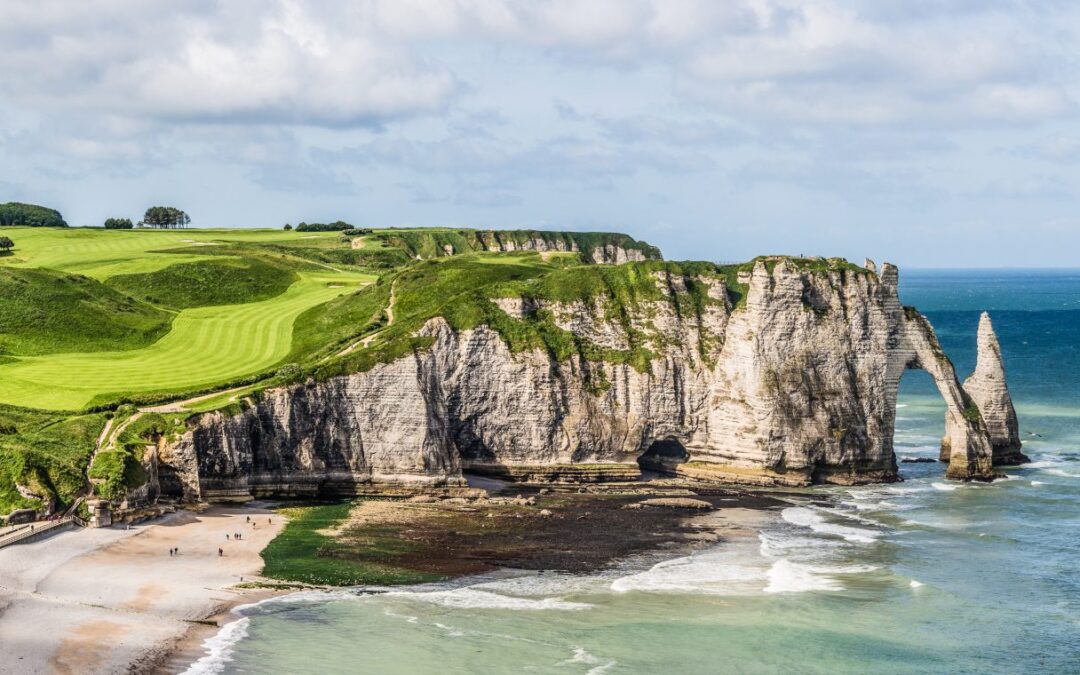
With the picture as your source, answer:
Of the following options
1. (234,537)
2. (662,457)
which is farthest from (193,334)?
(662,457)

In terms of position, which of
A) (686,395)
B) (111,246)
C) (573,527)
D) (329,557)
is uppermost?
(111,246)

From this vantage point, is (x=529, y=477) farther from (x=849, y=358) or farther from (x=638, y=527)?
(x=849, y=358)

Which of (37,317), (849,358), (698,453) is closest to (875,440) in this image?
(849,358)

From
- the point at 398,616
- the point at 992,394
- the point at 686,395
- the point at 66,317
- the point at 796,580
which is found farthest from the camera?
the point at 66,317

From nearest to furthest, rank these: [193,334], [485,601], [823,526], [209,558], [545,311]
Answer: [485,601], [209,558], [823,526], [545,311], [193,334]

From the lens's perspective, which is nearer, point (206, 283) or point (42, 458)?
point (42, 458)

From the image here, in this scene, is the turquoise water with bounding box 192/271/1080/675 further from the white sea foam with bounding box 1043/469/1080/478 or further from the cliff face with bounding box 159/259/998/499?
the white sea foam with bounding box 1043/469/1080/478

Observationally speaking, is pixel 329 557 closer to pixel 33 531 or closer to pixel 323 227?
pixel 33 531
